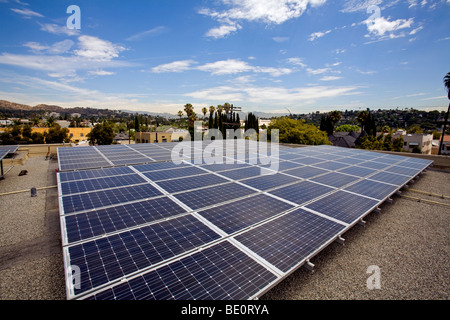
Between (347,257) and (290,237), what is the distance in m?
3.07

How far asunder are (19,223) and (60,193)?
11.9 ft

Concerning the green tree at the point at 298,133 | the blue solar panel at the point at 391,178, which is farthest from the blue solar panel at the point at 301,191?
the green tree at the point at 298,133

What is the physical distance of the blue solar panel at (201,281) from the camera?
14.1 feet

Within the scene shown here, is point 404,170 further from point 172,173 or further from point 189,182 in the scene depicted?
point 172,173

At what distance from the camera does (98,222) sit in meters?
6.74

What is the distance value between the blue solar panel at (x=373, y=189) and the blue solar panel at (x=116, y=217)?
9.25 metres

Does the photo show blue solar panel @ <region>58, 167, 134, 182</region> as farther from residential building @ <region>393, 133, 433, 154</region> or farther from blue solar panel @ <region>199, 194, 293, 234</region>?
residential building @ <region>393, 133, 433, 154</region>

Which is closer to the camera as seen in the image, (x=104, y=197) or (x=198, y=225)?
(x=198, y=225)

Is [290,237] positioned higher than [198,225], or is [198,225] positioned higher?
[198,225]

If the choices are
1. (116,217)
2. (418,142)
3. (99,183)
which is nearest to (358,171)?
(116,217)

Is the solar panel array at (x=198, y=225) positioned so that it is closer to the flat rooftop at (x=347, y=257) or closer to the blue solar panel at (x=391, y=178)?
the blue solar panel at (x=391, y=178)

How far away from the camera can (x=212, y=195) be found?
927 centimetres
